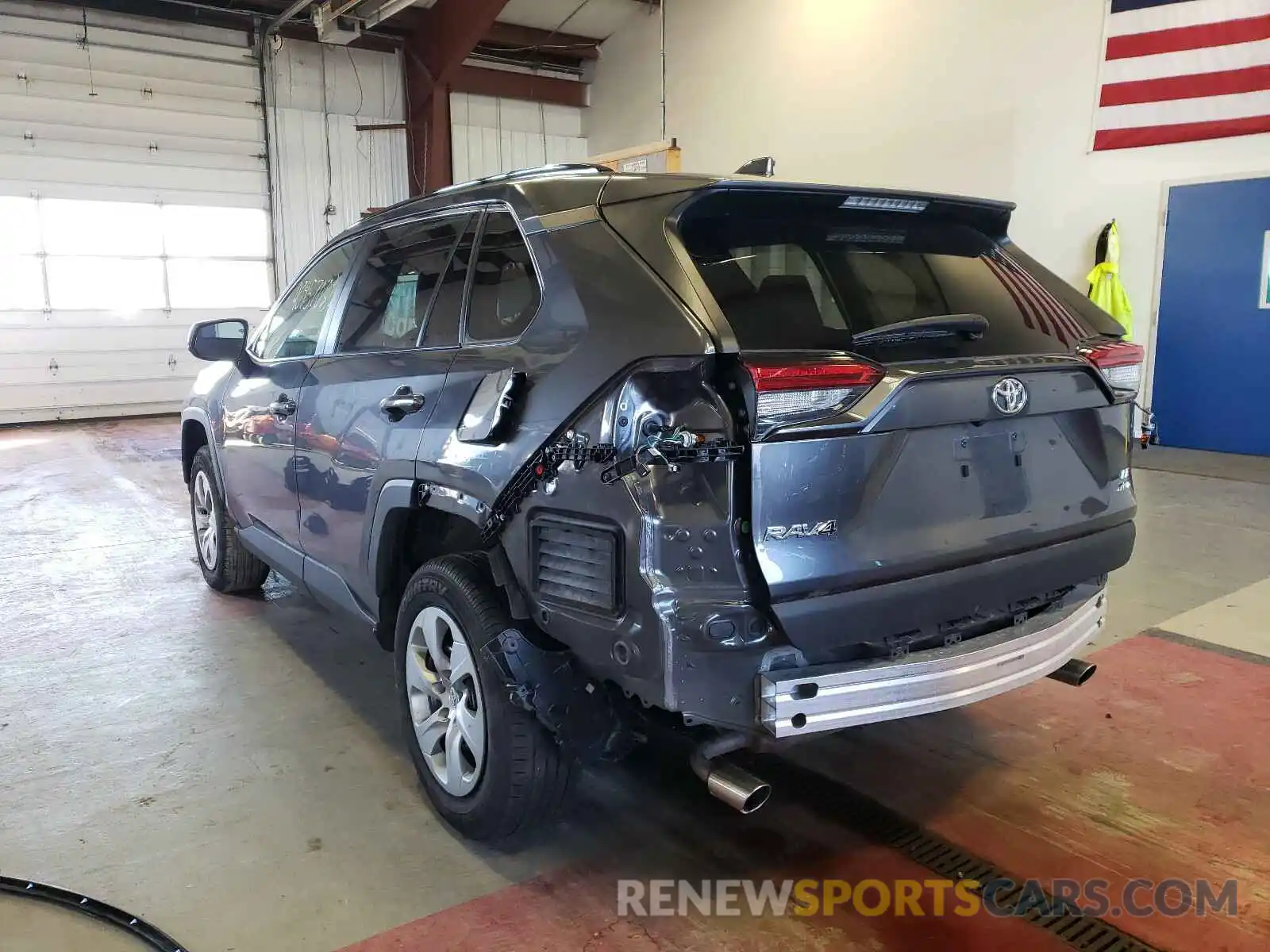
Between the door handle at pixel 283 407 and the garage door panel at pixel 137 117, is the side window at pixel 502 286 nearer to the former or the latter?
the door handle at pixel 283 407

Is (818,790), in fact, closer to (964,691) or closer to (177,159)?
(964,691)

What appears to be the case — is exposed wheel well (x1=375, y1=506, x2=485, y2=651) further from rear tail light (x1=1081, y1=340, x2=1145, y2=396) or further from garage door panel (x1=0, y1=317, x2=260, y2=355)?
garage door panel (x1=0, y1=317, x2=260, y2=355)

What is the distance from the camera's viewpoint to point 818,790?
2.73 metres

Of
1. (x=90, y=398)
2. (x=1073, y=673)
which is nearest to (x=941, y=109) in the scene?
(x=1073, y=673)

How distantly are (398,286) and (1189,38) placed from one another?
8.66 metres

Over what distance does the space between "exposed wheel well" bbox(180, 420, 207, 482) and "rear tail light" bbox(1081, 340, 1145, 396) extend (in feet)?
12.9

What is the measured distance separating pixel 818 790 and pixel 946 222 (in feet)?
5.50

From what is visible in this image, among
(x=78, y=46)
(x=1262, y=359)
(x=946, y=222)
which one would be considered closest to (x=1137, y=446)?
(x=1262, y=359)

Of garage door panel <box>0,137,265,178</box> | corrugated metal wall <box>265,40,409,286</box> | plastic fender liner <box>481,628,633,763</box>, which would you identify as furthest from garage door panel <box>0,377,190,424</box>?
plastic fender liner <box>481,628,633,763</box>

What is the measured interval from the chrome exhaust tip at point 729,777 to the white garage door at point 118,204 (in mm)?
13629

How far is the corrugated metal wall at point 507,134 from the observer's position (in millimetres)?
15273

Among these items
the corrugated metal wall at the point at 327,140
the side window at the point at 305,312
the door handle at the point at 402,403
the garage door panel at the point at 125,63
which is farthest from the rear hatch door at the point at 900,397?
the garage door panel at the point at 125,63

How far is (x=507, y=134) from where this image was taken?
1574cm
